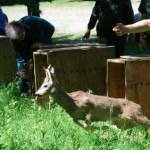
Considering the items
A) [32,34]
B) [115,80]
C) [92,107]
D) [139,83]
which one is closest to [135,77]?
[139,83]

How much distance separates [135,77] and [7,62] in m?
3.58

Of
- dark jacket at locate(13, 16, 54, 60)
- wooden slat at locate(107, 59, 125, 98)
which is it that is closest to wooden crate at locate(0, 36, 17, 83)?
dark jacket at locate(13, 16, 54, 60)

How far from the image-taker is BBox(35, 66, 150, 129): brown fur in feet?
17.8

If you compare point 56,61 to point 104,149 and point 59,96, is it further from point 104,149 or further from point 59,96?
point 104,149

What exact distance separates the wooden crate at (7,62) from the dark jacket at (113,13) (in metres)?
1.87

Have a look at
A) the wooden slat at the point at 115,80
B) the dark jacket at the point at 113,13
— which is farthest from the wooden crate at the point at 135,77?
the dark jacket at the point at 113,13

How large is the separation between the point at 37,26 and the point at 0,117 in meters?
2.16

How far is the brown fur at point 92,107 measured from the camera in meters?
5.43

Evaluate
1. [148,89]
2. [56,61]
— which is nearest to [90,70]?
[56,61]

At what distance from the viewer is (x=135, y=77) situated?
20.5ft

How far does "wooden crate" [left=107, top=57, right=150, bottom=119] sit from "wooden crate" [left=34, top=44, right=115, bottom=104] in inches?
25.5

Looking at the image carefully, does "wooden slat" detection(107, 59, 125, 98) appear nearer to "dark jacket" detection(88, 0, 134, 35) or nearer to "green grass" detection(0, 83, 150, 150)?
"green grass" detection(0, 83, 150, 150)

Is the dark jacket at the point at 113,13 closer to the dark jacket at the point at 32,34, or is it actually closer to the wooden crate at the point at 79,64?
the wooden crate at the point at 79,64

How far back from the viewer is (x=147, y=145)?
505 cm
